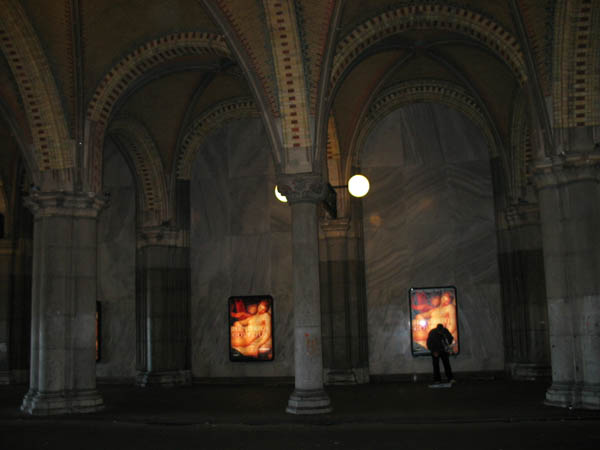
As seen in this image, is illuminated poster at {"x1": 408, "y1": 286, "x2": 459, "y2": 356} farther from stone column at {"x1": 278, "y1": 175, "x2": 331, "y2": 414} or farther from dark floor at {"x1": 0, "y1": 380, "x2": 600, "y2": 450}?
stone column at {"x1": 278, "y1": 175, "x2": 331, "y2": 414}

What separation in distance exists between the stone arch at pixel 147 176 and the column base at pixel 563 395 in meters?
11.4

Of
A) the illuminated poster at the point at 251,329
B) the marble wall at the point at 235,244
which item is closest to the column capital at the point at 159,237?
the marble wall at the point at 235,244

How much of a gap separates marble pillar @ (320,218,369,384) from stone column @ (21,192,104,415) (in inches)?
264

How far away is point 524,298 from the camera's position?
17.8 meters

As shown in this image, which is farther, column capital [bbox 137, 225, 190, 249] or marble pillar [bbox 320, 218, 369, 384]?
column capital [bbox 137, 225, 190, 249]

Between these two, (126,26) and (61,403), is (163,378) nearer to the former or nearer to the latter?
(61,403)

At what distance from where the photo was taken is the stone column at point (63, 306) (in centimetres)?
1298

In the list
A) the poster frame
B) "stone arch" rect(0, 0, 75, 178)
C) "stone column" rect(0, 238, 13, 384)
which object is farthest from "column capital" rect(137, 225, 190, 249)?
"stone arch" rect(0, 0, 75, 178)

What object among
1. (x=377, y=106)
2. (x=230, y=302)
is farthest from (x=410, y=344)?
(x=377, y=106)

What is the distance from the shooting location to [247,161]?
19984 millimetres

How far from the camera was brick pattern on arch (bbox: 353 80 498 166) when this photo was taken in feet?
61.8

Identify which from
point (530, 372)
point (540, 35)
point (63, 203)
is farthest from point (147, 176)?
point (530, 372)

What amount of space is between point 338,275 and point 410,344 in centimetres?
266

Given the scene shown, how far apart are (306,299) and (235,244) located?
25.7ft
